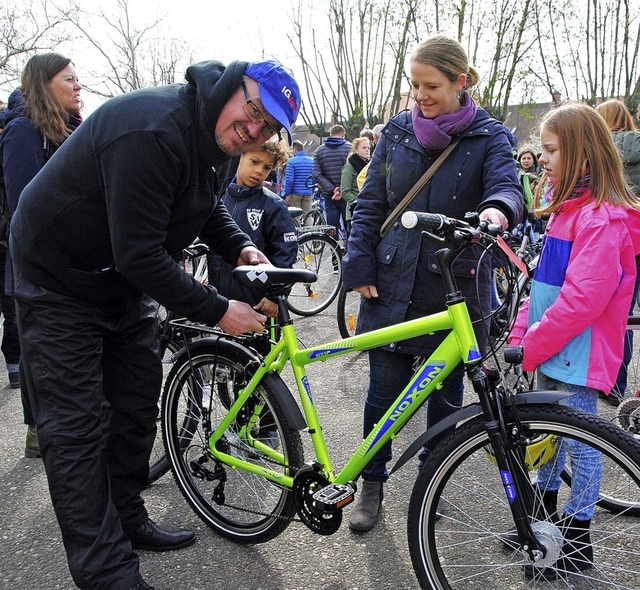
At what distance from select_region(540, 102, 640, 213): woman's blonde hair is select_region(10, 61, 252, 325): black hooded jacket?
124cm

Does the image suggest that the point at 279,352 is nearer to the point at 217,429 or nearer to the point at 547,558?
the point at 217,429

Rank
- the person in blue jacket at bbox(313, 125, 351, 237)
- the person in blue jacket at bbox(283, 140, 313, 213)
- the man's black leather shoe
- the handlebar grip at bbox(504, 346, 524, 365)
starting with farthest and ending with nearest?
the person in blue jacket at bbox(283, 140, 313, 213), the person in blue jacket at bbox(313, 125, 351, 237), the man's black leather shoe, the handlebar grip at bbox(504, 346, 524, 365)

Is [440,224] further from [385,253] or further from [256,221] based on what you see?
[256,221]

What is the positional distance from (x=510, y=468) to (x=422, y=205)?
1.12 meters

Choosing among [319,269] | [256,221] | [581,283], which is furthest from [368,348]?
[319,269]

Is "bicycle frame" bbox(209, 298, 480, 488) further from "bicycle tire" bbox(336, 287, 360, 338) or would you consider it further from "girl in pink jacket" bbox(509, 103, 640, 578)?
"bicycle tire" bbox(336, 287, 360, 338)

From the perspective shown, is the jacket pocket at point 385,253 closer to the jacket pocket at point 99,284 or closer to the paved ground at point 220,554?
the jacket pocket at point 99,284

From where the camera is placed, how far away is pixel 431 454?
2004 millimetres

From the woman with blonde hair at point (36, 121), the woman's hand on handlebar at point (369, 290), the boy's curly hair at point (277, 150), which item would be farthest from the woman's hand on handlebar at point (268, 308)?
the woman with blonde hair at point (36, 121)

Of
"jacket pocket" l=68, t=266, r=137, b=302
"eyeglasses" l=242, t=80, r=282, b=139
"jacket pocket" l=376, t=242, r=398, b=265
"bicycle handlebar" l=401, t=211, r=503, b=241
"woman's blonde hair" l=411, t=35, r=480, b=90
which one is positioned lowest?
"jacket pocket" l=376, t=242, r=398, b=265

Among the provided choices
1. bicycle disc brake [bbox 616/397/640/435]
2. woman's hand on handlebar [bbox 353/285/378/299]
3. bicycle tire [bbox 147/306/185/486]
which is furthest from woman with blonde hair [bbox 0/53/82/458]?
bicycle disc brake [bbox 616/397/640/435]

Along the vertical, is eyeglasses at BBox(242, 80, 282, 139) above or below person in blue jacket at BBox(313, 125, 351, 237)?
above

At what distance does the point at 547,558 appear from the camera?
6.47ft

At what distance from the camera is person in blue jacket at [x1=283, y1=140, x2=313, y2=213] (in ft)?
33.8
